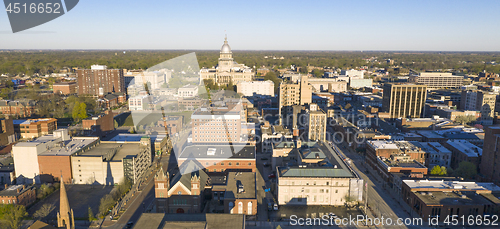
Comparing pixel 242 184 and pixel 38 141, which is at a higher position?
pixel 38 141

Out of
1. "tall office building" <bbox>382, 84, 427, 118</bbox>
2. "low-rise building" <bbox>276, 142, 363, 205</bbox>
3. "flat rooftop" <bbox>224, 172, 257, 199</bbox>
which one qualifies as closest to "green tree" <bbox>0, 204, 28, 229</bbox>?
"flat rooftop" <bbox>224, 172, 257, 199</bbox>

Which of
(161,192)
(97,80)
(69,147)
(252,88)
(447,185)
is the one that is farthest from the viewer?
(252,88)

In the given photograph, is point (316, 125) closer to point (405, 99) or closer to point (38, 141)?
point (405, 99)

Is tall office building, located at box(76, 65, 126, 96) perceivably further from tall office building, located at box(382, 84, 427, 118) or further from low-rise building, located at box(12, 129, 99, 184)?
tall office building, located at box(382, 84, 427, 118)

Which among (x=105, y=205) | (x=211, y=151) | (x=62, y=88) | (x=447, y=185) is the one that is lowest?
(x=105, y=205)

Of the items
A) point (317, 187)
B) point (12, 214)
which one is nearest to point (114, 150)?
point (12, 214)

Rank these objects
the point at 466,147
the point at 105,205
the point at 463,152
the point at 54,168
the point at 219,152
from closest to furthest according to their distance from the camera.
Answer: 1. the point at 105,205
2. the point at 54,168
3. the point at 219,152
4. the point at 463,152
5. the point at 466,147

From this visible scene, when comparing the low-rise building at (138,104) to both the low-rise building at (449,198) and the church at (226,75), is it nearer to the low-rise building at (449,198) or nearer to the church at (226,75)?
the church at (226,75)
